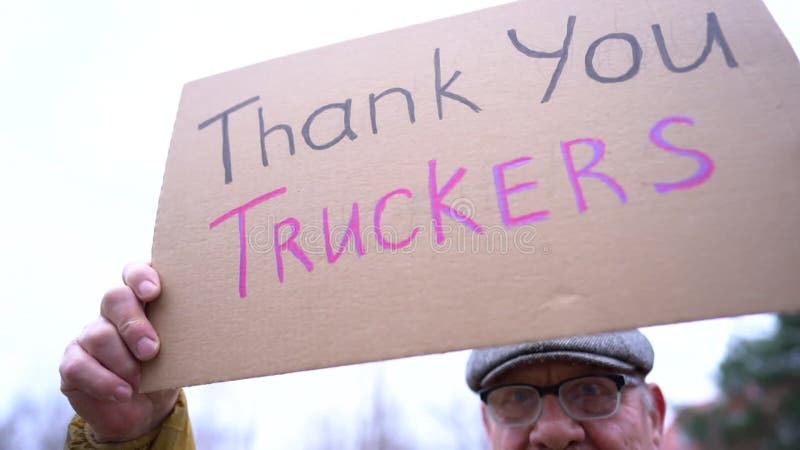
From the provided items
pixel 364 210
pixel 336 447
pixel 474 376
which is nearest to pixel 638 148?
pixel 364 210

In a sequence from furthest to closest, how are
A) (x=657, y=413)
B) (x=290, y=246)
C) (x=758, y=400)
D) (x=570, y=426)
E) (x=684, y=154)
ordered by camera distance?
(x=758, y=400)
(x=657, y=413)
(x=570, y=426)
(x=290, y=246)
(x=684, y=154)

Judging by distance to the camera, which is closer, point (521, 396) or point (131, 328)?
point (131, 328)

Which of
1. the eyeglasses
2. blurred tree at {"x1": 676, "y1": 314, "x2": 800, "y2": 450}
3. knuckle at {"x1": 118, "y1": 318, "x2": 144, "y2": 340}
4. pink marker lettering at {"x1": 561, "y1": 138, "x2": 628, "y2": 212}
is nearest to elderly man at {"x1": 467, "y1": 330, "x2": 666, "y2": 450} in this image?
the eyeglasses

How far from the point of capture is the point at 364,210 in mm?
915

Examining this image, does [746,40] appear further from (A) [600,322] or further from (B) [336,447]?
(B) [336,447]

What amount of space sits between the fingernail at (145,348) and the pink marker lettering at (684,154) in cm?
85

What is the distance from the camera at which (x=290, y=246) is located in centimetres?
92

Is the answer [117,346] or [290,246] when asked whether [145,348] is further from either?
[290,246]

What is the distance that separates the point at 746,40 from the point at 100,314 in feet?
3.97

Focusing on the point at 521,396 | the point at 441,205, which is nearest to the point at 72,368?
the point at 441,205

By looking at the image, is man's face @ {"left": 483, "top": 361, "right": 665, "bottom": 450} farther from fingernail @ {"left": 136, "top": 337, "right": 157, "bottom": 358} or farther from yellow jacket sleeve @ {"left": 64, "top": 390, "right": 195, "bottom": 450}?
fingernail @ {"left": 136, "top": 337, "right": 157, "bottom": 358}

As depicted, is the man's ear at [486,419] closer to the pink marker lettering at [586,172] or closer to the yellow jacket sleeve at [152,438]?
the yellow jacket sleeve at [152,438]

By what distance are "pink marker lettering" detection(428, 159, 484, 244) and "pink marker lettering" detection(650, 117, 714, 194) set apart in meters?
0.29

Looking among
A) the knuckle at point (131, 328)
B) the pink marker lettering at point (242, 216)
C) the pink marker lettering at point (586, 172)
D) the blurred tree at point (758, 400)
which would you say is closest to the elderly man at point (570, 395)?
the pink marker lettering at point (586, 172)
